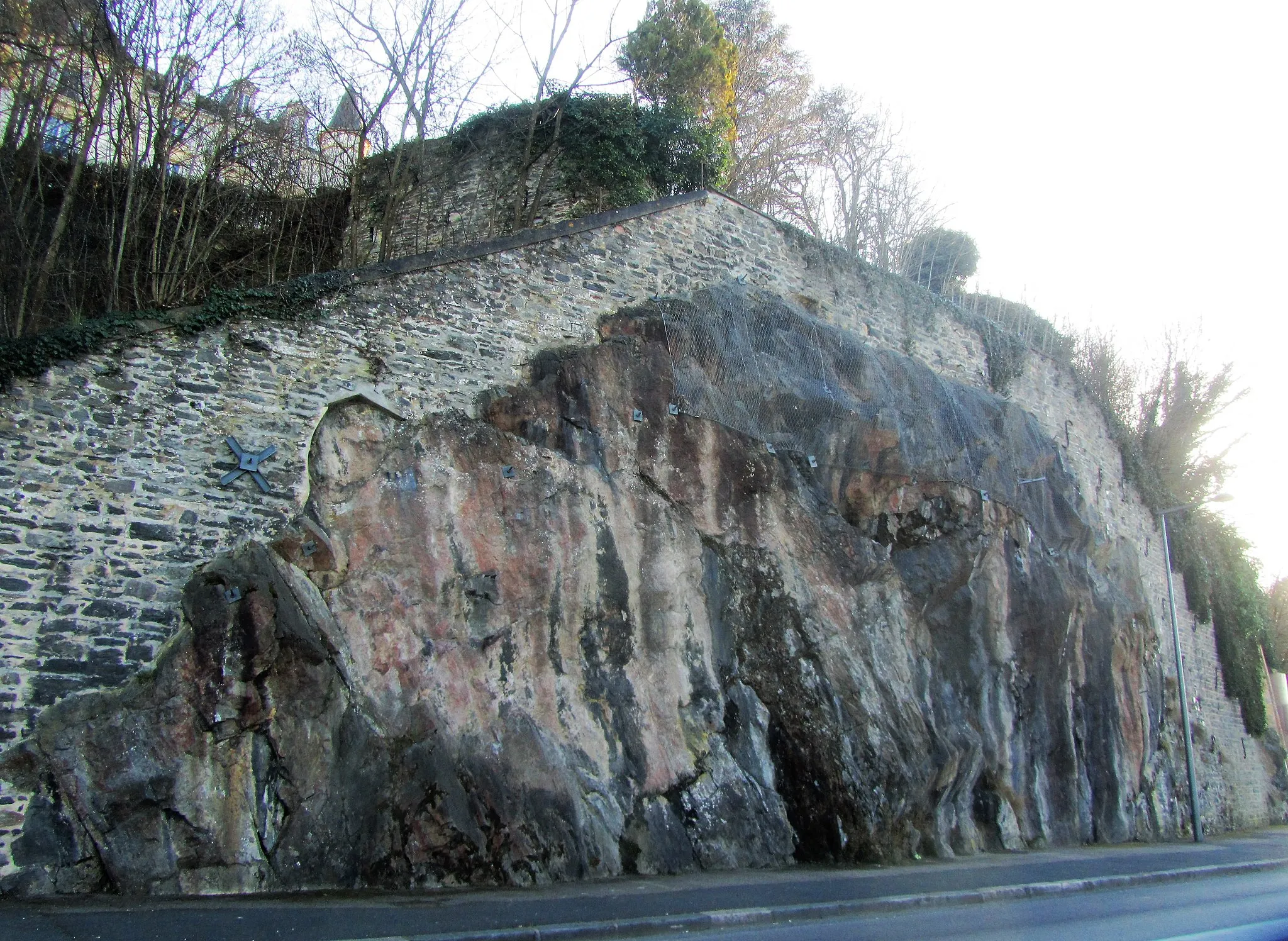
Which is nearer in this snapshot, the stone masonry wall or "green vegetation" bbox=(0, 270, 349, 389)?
the stone masonry wall

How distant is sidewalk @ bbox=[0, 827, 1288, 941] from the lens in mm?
6320

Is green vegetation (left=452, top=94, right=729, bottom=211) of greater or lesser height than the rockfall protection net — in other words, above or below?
above

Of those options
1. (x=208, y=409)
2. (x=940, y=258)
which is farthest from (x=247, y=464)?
(x=940, y=258)

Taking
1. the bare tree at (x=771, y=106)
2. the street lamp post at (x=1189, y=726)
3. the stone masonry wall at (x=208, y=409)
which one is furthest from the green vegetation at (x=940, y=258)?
the stone masonry wall at (x=208, y=409)

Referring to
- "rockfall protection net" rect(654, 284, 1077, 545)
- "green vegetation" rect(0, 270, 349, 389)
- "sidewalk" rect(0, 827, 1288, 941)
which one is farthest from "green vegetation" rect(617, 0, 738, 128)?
"sidewalk" rect(0, 827, 1288, 941)

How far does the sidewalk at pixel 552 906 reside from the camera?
6320 mm

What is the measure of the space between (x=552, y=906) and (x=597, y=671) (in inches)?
111

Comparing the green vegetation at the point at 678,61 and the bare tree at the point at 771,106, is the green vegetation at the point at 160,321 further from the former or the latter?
the bare tree at the point at 771,106

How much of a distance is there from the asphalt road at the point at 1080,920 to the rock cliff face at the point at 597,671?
1943mm

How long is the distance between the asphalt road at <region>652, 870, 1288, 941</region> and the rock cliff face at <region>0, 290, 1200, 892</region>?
1.94 m

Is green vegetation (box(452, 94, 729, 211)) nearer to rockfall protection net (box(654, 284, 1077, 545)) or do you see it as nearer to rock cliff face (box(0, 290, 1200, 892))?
rockfall protection net (box(654, 284, 1077, 545))

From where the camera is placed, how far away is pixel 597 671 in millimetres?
9953

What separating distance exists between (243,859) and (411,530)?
310 centimetres

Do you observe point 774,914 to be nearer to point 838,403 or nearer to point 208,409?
point 208,409
